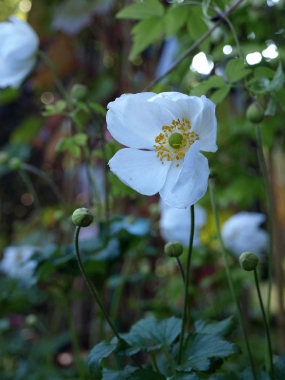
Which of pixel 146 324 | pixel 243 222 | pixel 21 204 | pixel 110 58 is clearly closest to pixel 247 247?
pixel 243 222

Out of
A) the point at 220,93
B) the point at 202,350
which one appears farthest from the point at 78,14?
the point at 202,350

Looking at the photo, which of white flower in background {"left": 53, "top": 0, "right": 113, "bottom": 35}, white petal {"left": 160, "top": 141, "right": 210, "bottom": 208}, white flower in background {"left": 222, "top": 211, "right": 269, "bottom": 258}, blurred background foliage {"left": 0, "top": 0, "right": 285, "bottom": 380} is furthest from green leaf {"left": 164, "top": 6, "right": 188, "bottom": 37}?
white flower in background {"left": 53, "top": 0, "right": 113, "bottom": 35}

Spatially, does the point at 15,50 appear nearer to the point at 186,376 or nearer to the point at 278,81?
the point at 278,81

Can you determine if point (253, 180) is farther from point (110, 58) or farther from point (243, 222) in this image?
point (110, 58)

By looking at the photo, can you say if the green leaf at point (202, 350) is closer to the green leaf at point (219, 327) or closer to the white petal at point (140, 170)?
the green leaf at point (219, 327)

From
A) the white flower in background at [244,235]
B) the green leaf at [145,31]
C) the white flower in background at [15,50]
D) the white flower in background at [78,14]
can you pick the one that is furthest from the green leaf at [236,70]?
the white flower in background at [78,14]
